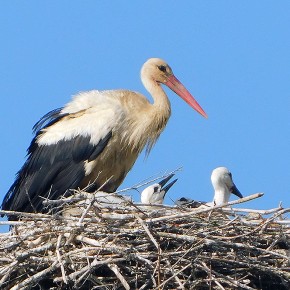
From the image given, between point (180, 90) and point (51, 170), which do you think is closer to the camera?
point (51, 170)

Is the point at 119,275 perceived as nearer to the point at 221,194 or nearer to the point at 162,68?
the point at 221,194

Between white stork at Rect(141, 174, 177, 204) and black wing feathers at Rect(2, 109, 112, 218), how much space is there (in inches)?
21.3

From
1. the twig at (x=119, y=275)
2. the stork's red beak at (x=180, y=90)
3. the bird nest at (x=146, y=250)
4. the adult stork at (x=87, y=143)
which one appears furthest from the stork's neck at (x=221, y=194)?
the twig at (x=119, y=275)

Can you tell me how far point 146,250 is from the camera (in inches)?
346

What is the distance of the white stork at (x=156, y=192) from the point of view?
10688mm

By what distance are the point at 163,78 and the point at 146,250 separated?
10.6 feet

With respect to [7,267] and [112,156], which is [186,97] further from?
[7,267]

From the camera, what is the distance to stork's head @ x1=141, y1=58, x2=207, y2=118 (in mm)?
11719

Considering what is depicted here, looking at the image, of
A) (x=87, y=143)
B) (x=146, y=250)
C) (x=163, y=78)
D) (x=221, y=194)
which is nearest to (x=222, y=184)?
(x=221, y=194)

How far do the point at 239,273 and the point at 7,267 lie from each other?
149 centimetres

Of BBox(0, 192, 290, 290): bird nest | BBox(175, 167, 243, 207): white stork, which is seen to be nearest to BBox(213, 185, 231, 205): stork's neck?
BBox(175, 167, 243, 207): white stork

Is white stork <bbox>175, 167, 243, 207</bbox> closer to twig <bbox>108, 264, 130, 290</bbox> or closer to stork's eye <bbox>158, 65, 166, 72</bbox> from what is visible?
stork's eye <bbox>158, 65, 166, 72</bbox>

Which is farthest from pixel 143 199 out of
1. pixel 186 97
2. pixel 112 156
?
pixel 186 97

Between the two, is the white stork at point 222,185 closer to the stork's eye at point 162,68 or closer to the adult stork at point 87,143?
the adult stork at point 87,143
